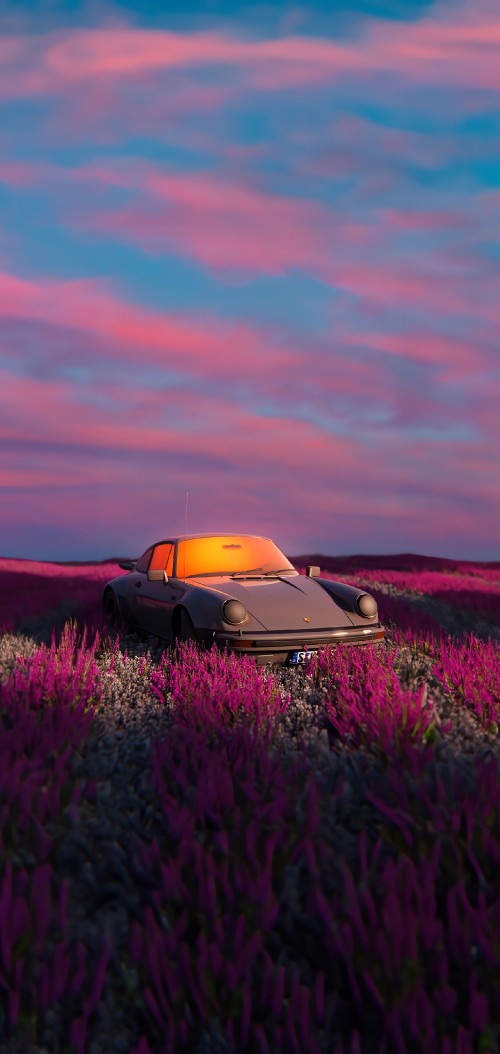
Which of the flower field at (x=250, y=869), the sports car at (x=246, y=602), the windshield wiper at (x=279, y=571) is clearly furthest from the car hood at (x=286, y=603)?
the flower field at (x=250, y=869)

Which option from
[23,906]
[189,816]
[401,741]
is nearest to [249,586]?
[401,741]

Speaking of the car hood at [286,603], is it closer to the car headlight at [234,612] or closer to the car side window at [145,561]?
the car headlight at [234,612]

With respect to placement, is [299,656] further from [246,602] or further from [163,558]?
[163,558]

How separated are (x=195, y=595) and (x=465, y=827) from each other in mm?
4502

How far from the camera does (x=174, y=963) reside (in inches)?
108

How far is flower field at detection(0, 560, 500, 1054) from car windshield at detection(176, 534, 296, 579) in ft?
9.68

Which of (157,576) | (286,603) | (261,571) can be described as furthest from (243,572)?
(286,603)

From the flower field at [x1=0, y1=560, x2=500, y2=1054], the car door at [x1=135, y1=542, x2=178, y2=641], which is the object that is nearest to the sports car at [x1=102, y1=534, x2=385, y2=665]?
the car door at [x1=135, y1=542, x2=178, y2=641]

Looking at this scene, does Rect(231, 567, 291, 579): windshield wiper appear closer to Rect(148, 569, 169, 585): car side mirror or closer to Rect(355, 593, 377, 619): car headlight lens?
Rect(148, 569, 169, 585): car side mirror

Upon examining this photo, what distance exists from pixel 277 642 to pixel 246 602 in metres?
0.54

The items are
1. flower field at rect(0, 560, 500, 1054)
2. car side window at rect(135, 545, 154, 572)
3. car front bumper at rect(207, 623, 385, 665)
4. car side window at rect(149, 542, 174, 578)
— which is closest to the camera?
flower field at rect(0, 560, 500, 1054)

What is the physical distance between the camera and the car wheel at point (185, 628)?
762 cm

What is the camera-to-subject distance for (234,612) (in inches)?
275

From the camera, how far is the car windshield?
28.5 ft
